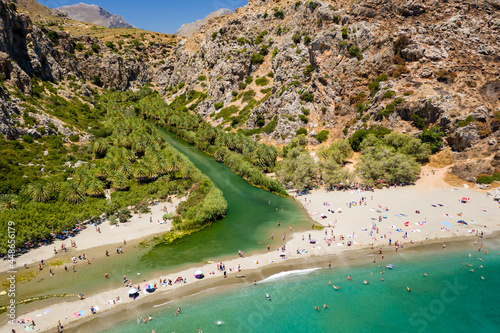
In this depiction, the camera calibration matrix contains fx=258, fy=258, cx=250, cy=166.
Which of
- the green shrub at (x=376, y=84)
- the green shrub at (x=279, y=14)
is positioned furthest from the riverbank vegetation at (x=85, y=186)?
the green shrub at (x=279, y=14)

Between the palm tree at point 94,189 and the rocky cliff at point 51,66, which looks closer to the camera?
the palm tree at point 94,189

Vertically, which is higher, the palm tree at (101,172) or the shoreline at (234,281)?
the palm tree at (101,172)

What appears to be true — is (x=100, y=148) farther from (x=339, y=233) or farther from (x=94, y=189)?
(x=339, y=233)

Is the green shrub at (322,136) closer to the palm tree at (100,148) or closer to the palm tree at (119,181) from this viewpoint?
the palm tree at (119,181)

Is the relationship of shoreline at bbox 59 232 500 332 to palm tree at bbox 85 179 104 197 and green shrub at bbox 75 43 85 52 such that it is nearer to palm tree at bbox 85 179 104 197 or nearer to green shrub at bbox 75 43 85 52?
palm tree at bbox 85 179 104 197

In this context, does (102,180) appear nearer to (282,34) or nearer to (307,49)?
(307,49)

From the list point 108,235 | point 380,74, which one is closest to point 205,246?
point 108,235
